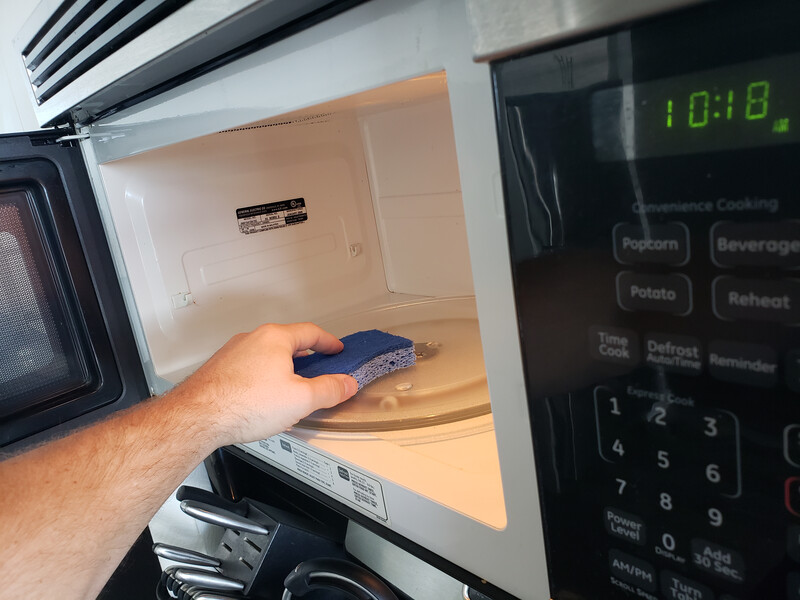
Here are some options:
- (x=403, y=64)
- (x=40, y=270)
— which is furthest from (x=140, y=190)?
(x=403, y=64)

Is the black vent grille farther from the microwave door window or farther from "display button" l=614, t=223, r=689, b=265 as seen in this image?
"display button" l=614, t=223, r=689, b=265

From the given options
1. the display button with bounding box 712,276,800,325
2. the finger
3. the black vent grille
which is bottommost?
the finger

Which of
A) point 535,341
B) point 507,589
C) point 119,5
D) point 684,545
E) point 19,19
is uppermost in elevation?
point 19,19

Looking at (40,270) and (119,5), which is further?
(40,270)

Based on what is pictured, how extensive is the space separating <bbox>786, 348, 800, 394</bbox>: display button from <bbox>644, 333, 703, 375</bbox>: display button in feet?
0.12

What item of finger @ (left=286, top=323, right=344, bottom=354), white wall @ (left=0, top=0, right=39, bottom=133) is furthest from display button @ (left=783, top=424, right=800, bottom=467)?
white wall @ (left=0, top=0, right=39, bottom=133)

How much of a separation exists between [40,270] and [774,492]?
102 centimetres

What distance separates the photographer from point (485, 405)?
0.72 meters

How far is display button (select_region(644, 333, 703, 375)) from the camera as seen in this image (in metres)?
0.29

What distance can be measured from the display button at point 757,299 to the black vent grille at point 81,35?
0.50 meters

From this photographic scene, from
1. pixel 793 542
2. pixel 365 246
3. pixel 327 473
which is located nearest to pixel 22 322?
pixel 327 473

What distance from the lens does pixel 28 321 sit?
92cm

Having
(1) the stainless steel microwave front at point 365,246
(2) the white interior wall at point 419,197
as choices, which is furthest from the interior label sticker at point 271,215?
(2) the white interior wall at point 419,197

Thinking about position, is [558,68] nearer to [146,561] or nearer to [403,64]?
[403,64]
